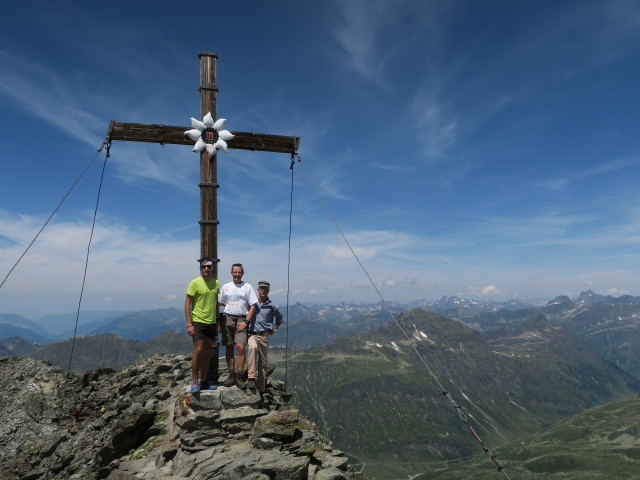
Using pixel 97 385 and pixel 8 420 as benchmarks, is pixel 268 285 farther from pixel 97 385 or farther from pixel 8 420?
pixel 8 420

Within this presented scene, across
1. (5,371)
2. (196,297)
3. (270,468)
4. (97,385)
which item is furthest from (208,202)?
(5,371)

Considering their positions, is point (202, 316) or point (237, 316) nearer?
point (202, 316)

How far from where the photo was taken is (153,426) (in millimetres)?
15656

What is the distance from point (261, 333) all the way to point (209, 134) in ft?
26.9

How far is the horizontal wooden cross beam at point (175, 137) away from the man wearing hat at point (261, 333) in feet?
19.0

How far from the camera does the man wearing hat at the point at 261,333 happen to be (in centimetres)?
1388

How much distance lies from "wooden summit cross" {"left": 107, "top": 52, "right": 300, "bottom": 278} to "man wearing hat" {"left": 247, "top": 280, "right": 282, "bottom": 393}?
2.21 m

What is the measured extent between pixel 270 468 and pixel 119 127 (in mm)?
13069

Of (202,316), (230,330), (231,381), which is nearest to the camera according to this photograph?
(202,316)

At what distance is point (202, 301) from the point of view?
1346 cm

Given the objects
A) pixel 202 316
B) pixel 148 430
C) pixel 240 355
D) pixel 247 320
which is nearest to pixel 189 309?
pixel 202 316

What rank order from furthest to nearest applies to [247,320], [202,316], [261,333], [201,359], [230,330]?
1. [261,333]
2. [230,330]
3. [247,320]
4. [201,359]
5. [202,316]

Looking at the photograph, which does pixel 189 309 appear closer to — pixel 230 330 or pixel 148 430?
pixel 230 330

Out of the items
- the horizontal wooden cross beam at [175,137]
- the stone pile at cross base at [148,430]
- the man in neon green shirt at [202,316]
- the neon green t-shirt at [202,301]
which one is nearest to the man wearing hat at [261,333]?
the stone pile at cross base at [148,430]
